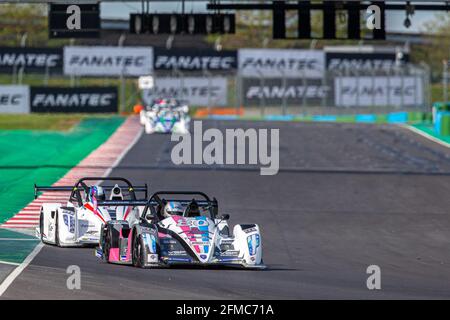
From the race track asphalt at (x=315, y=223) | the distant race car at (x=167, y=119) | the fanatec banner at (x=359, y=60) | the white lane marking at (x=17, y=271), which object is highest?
the fanatec banner at (x=359, y=60)

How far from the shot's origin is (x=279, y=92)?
72.6m

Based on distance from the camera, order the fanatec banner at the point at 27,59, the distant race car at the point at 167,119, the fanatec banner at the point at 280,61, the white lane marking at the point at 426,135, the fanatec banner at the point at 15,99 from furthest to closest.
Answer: the fanatec banner at the point at 280,61, the fanatec banner at the point at 27,59, the fanatec banner at the point at 15,99, the distant race car at the point at 167,119, the white lane marking at the point at 426,135

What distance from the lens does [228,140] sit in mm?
50875

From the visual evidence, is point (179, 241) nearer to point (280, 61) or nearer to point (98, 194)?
point (98, 194)

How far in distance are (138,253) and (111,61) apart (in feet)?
187

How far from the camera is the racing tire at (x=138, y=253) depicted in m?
20.1

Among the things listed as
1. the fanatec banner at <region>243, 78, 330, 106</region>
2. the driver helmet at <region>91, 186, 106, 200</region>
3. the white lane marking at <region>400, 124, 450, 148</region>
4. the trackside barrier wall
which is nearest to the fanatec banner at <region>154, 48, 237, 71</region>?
the trackside barrier wall

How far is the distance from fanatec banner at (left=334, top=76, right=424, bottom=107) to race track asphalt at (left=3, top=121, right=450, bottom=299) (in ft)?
57.9

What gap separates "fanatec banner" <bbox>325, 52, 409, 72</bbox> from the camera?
8069 cm

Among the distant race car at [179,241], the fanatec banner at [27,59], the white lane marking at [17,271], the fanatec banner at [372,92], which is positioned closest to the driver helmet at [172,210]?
the distant race car at [179,241]

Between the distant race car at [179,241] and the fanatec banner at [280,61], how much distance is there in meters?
58.2

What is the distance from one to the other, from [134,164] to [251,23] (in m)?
62.5

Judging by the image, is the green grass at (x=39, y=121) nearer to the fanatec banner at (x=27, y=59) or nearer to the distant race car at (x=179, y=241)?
the fanatec banner at (x=27, y=59)

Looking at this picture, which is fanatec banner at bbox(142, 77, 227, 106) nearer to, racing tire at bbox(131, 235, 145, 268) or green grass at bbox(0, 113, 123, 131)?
green grass at bbox(0, 113, 123, 131)
